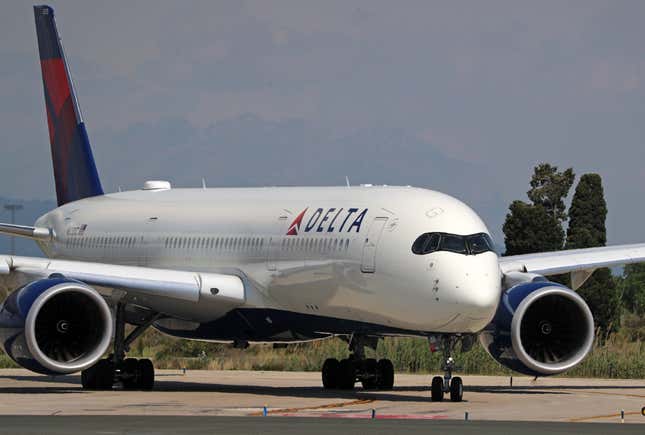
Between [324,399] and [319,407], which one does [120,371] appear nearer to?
[324,399]

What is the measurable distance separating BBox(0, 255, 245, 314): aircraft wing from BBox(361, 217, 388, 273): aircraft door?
424cm

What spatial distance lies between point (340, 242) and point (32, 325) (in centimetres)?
601

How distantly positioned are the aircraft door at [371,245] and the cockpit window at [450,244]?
999 mm

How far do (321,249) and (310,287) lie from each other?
31.8 inches

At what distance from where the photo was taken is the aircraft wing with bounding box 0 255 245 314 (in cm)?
3272

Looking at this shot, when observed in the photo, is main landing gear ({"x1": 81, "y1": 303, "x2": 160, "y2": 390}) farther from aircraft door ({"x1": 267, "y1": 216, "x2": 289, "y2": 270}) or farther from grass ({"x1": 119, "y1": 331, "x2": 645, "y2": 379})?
grass ({"x1": 119, "y1": 331, "x2": 645, "y2": 379})

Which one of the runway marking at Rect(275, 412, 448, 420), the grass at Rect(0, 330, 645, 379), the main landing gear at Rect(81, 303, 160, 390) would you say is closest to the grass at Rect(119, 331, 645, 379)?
the grass at Rect(0, 330, 645, 379)

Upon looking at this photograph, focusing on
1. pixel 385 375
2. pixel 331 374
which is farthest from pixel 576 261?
pixel 331 374

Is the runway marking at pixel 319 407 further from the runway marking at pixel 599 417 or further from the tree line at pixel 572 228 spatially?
the tree line at pixel 572 228

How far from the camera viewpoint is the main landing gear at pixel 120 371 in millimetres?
34375

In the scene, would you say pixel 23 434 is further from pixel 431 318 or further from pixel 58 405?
pixel 431 318

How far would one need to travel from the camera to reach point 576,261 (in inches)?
1421

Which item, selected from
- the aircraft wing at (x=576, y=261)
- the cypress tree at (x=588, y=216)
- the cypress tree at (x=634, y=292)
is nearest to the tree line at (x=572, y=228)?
the cypress tree at (x=588, y=216)

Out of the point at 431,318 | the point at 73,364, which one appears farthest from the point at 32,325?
the point at 431,318
